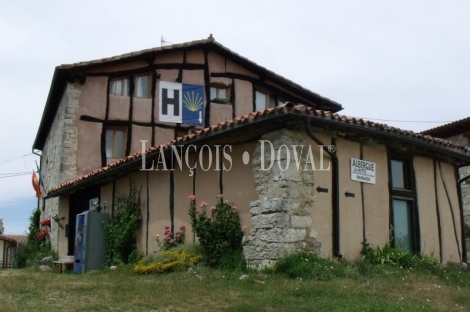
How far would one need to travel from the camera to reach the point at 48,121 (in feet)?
68.5

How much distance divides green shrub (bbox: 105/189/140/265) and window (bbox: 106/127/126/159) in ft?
12.5

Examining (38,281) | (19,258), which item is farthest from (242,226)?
(19,258)

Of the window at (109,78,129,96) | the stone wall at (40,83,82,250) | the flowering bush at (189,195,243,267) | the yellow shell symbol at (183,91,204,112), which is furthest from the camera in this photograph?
the yellow shell symbol at (183,91,204,112)

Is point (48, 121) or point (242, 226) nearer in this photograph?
point (242, 226)

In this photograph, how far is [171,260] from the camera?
35.1 feet

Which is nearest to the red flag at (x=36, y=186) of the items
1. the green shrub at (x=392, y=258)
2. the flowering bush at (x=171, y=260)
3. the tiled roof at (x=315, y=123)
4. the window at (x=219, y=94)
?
the window at (x=219, y=94)

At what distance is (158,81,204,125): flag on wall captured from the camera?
17.8 metres

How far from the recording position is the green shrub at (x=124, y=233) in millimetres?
12938

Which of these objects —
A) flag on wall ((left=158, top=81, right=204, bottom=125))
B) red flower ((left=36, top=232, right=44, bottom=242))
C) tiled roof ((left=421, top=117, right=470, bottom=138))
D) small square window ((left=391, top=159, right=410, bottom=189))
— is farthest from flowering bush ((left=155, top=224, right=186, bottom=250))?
tiled roof ((left=421, top=117, right=470, bottom=138))

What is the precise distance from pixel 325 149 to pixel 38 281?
566 centimetres

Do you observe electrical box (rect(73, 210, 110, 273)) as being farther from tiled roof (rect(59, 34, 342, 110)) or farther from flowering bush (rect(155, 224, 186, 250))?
tiled roof (rect(59, 34, 342, 110))

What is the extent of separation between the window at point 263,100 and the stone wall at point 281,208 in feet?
29.1

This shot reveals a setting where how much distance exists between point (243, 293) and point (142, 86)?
11.2 metres

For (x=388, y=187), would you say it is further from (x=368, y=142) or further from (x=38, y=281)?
(x=38, y=281)
